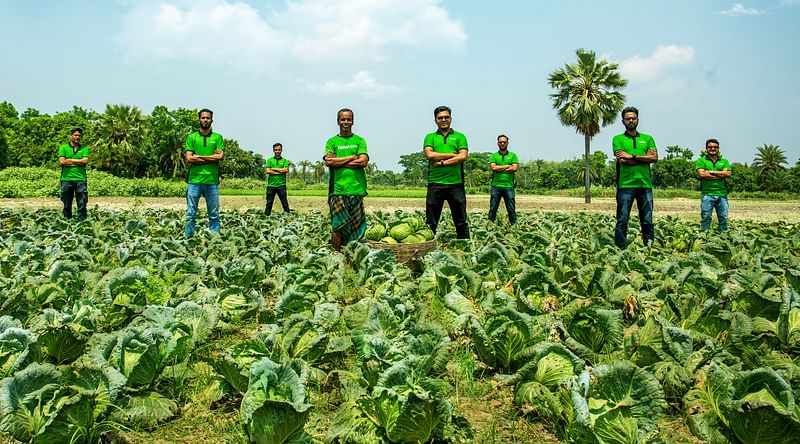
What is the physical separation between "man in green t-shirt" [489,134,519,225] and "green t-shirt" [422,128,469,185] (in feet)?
13.5

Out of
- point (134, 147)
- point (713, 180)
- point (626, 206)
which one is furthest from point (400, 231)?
point (134, 147)

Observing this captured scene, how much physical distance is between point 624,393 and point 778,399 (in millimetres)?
664

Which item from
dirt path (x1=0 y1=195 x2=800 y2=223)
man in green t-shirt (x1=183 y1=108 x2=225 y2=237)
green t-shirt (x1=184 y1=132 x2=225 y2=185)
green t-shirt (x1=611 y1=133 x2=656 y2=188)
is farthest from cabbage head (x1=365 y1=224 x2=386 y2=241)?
dirt path (x1=0 y1=195 x2=800 y2=223)

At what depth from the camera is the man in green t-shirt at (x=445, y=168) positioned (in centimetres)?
743

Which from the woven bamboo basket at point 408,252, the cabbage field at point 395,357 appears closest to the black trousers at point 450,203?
the woven bamboo basket at point 408,252

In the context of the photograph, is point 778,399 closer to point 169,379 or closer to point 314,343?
point 314,343

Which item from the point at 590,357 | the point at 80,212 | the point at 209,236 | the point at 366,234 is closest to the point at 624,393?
the point at 590,357

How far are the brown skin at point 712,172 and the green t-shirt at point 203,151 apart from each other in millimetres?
8957

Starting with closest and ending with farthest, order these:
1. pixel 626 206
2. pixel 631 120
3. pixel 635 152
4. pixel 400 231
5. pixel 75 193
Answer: pixel 400 231 < pixel 631 120 < pixel 635 152 < pixel 626 206 < pixel 75 193

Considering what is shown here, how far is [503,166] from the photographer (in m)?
11.6

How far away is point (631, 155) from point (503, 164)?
3.94 meters

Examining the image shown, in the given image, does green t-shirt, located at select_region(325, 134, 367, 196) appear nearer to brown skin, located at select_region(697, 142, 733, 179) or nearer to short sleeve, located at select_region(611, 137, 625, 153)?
short sleeve, located at select_region(611, 137, 625, 153)

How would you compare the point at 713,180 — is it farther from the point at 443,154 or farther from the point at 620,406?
the point at 620,406

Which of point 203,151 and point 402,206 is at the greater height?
point 203,151
